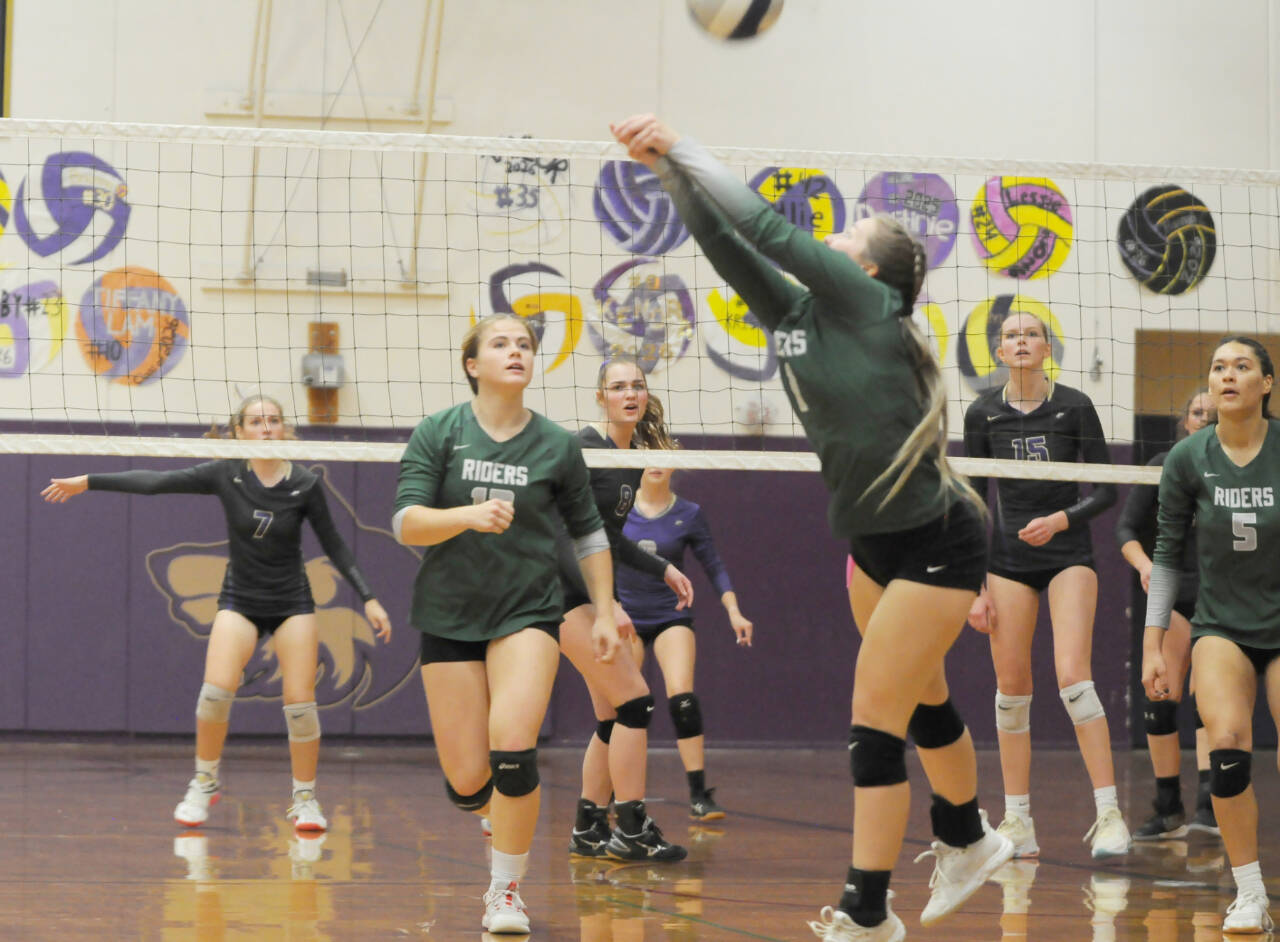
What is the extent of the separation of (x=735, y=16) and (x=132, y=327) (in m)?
4.39

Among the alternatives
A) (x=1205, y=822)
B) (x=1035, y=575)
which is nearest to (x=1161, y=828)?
(x=1205, y=822)

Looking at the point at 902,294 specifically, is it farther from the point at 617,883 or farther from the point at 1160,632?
the point at 617,883

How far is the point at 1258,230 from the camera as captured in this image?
32.7ft

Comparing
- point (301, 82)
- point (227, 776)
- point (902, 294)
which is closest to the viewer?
point (902, 294)

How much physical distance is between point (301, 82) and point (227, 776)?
14.9ft

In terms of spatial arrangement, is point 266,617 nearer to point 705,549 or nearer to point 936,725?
point 705,549

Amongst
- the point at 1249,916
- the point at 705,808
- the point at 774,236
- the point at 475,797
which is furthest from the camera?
the point at 705,808

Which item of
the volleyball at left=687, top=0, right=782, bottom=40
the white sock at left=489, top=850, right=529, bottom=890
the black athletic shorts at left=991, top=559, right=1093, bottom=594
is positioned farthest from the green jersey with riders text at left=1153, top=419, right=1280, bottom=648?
the volleyball at left=687, top=0, right=782, bottom=40

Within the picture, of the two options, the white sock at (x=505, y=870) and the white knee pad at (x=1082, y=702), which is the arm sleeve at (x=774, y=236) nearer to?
the white sock at (x=505, y=870)

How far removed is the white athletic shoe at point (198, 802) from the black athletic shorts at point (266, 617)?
64cm

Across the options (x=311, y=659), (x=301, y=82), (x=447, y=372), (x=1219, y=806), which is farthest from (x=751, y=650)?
(x=1219, y=806)

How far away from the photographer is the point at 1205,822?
614 centimetres

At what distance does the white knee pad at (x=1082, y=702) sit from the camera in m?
5.30

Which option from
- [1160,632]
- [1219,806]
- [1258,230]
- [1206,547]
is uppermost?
[1258,230]
